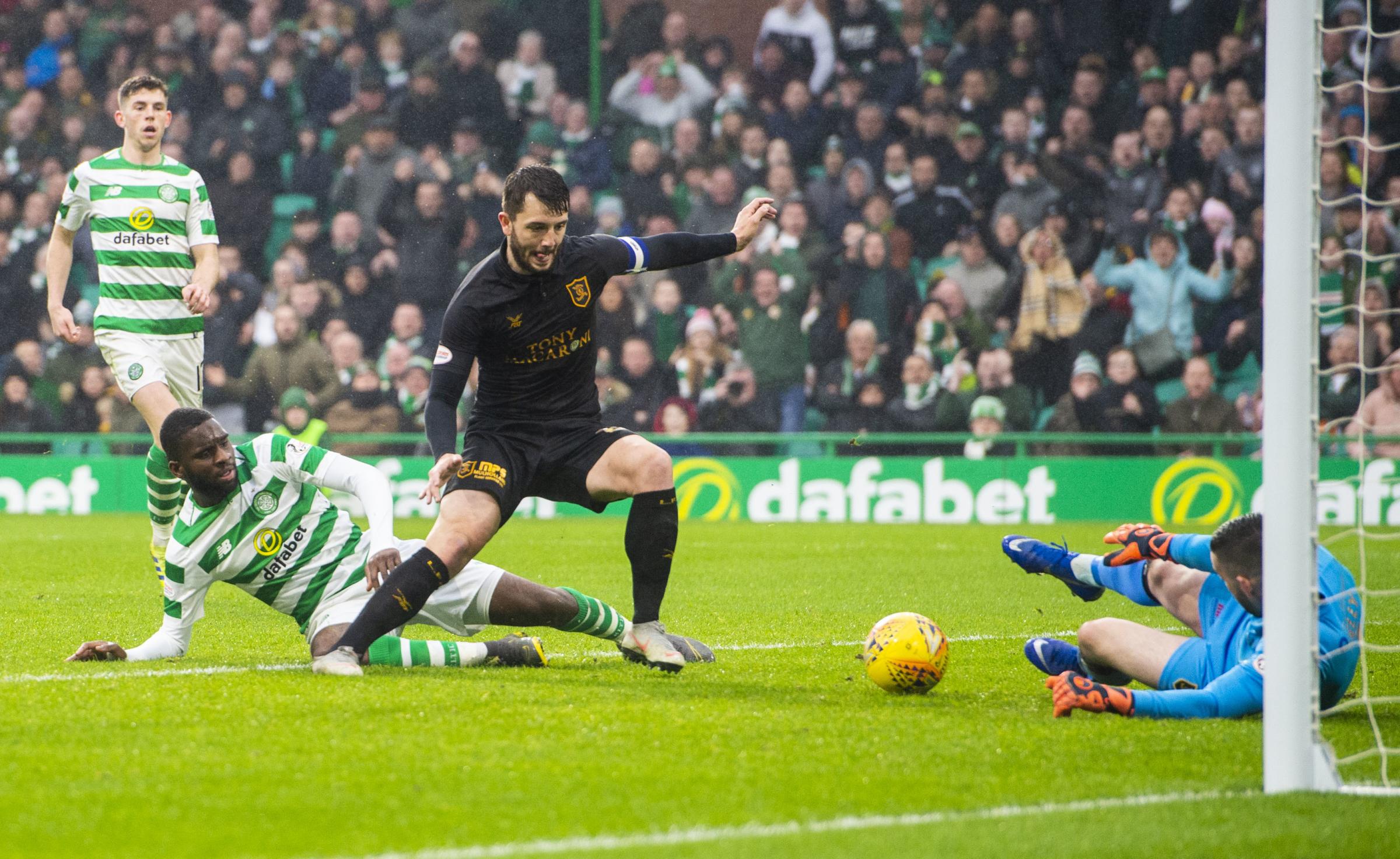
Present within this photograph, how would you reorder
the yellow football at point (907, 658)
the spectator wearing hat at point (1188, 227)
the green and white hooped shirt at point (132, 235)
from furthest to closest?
the spectator wearing hat at point (1188, 227) < the green and white hooped shirt at point (132, 235) < the yellow football at point (907, 658)

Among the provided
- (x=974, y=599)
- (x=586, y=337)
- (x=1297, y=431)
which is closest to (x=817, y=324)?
(x=974, y=599)

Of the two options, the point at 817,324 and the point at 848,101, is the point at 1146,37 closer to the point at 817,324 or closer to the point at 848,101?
the point at 848,101

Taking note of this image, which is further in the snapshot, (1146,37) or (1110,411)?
(1146,37)

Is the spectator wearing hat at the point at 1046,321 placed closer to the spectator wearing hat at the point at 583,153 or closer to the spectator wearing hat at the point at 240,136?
the spectator wearing hat at the point at 583,153

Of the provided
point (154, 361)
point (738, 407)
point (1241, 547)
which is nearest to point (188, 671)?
point (154, 361)

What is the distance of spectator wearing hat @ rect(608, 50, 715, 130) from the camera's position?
16719 mm

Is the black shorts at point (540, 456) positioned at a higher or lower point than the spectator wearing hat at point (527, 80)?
lower

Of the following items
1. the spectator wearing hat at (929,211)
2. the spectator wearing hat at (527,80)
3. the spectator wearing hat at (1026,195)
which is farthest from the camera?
the spectator wearing hat at (527,80)

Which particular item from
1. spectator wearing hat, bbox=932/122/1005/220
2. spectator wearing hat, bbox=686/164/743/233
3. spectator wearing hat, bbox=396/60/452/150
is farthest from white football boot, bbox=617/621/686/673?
spectator wearing hat, bbox=396/60/452/150

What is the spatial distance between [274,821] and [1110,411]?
1215cm

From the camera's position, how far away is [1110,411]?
14.2 meters


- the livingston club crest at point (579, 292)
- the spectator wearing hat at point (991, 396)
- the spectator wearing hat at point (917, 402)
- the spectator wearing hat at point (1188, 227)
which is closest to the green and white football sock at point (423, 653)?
the livingston club crest at point (579, 292)

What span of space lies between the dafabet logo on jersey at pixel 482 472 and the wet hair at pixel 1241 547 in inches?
92.9

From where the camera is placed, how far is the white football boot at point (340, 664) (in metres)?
5.06
